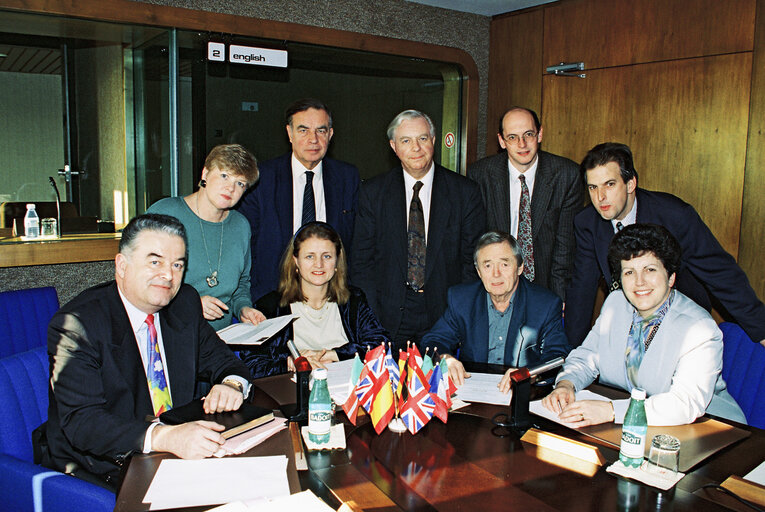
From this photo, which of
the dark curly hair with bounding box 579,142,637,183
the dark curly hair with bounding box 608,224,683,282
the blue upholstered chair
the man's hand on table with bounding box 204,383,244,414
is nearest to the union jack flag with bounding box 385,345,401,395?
the man's hand on table with bounding box 204,383,244,414

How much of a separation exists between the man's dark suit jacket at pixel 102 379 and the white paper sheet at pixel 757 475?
1.52 metres

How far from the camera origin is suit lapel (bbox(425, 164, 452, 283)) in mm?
3225

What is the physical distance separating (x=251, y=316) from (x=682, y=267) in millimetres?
1925

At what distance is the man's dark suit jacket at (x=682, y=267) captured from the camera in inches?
100

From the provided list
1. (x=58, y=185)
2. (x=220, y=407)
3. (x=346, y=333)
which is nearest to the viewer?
(x=220, y=407)

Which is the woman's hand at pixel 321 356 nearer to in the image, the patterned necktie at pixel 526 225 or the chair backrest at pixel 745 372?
the patterned necktie at pixel 526 225

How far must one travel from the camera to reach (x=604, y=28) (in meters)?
4.35

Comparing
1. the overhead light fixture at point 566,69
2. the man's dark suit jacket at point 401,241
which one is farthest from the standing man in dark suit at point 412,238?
the overhead light fixture at point 566,69

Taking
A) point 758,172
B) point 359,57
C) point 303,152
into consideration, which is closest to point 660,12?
point 758,172

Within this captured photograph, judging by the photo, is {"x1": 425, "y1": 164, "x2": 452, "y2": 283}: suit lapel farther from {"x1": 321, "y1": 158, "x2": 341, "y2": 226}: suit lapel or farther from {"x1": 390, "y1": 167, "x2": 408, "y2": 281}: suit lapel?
{"x1": 321, "y1": 158, "x2": 341, "y2": 226}: suit lapel

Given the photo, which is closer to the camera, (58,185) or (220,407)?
(220,407)

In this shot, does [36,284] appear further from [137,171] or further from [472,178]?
[472,178]

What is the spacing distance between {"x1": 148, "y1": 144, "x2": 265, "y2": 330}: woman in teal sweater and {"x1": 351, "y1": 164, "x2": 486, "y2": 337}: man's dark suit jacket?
0.65 metres

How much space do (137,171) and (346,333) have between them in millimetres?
2943
